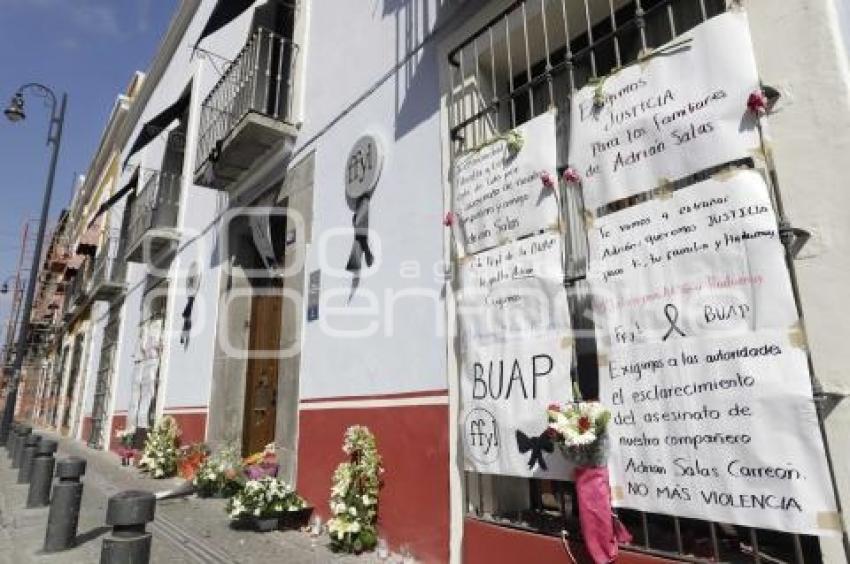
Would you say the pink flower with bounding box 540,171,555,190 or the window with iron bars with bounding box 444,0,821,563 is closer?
the window with iron bars with bounding box 444,0,821,563

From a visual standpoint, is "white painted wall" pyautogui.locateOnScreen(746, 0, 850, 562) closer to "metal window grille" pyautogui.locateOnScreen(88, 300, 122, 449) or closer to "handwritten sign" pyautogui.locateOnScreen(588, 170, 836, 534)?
"handwritten sign" pyautogui.locateOnScreen(588, 170, 836, 534)

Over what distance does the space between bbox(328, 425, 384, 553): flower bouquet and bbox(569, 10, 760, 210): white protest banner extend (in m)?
2.57

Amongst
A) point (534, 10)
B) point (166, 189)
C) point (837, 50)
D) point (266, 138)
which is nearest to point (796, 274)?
point (837, 50)

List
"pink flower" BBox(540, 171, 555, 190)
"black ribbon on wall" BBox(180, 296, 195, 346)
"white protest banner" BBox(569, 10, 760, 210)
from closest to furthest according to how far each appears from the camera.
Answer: "white protest banner" BBox(569, 10, 760, 210), "pink flower" BBox(540, 171, 555, 190), "black ribbon on wall" BBox(180, 296, 195, 346)

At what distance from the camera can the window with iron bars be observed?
8.87ft

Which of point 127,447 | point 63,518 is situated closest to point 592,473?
point 63,518

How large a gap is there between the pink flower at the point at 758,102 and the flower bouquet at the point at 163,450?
27.7 feet

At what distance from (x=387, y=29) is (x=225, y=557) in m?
4.72

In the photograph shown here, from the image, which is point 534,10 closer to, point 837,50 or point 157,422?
point 837,50

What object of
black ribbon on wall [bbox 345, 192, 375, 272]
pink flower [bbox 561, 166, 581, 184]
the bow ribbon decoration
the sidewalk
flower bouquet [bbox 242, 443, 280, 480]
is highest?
black ribbon on wall [bbox 345, 192, 375, 272]

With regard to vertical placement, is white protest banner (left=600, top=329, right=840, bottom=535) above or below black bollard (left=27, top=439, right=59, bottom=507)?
above

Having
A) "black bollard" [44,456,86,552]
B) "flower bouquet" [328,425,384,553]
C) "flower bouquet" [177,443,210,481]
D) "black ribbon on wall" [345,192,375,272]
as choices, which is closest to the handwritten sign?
"flower bouquet" [328,425,384,553]

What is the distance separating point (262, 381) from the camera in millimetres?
7367

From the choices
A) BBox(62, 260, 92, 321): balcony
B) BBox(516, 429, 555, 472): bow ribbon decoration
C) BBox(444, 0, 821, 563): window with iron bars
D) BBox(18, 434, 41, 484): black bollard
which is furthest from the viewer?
BBox(62, 260, 92, 321): balcony
